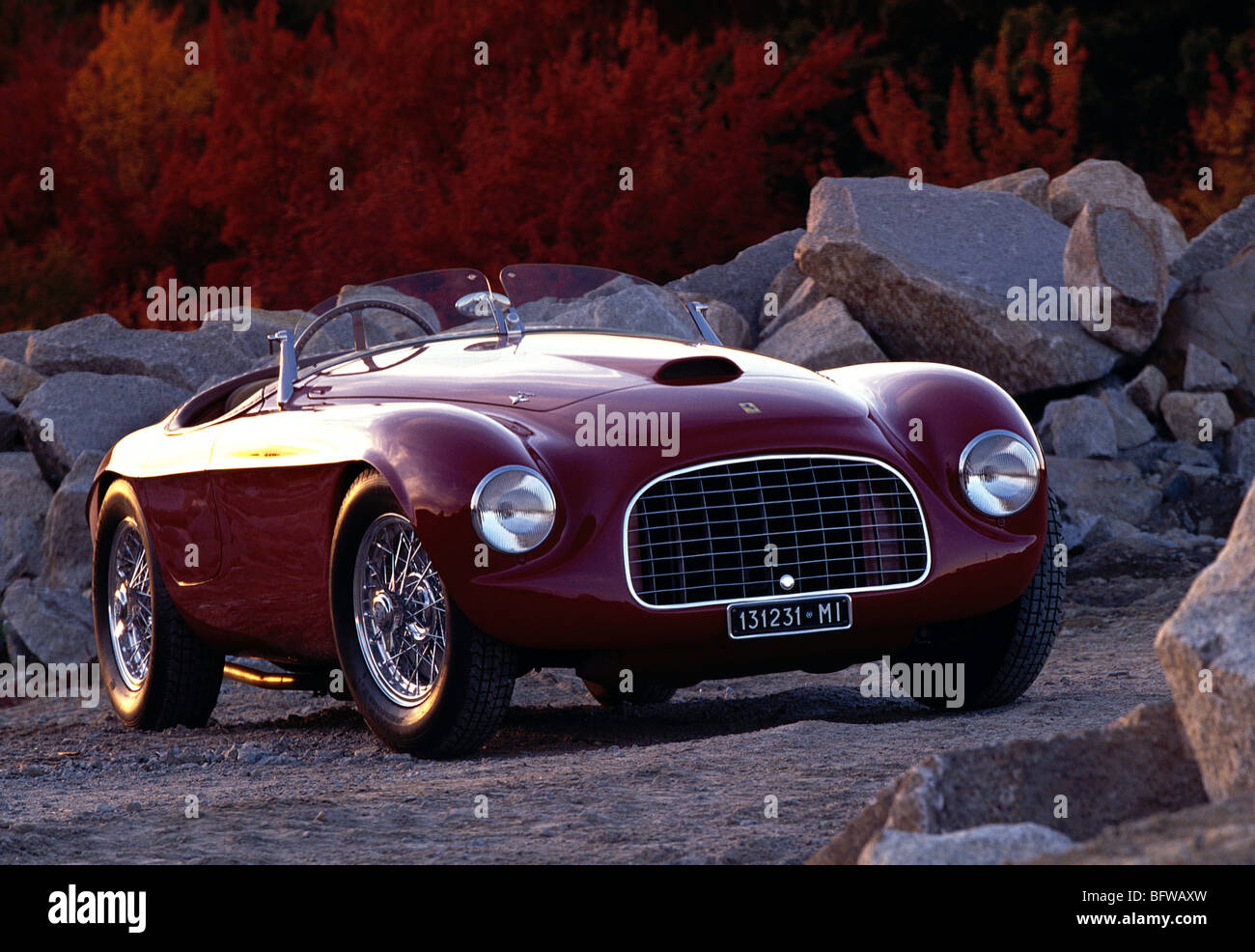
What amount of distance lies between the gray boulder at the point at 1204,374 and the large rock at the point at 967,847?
9854mm

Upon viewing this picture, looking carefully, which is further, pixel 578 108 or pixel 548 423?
pixel 578 108

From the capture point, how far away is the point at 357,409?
6480mm

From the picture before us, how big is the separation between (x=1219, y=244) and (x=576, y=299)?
785 centimetres

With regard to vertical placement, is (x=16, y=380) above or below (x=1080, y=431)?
above

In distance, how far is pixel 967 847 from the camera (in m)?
3.18

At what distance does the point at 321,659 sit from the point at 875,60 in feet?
60.5

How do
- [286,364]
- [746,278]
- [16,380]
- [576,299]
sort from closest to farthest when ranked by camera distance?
[286,364], [576,299], [16,380], [746,278]

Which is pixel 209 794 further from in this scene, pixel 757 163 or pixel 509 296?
pixel 757 163

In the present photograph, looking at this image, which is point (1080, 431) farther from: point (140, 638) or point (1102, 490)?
point (140, 638)

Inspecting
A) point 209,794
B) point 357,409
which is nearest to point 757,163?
point 357,409

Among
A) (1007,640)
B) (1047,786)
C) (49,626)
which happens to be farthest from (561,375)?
(49,626)

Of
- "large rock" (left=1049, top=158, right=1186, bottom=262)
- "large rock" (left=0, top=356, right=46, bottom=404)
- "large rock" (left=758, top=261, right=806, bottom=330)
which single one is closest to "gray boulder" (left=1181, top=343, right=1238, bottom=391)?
"large rock" (left=1049, top=158, right=1186, bottom=262)

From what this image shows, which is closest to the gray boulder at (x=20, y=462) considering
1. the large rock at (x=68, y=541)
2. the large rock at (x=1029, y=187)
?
the large rock at (x=68, y=541)

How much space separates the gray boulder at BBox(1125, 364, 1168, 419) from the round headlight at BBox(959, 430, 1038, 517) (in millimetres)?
6480
